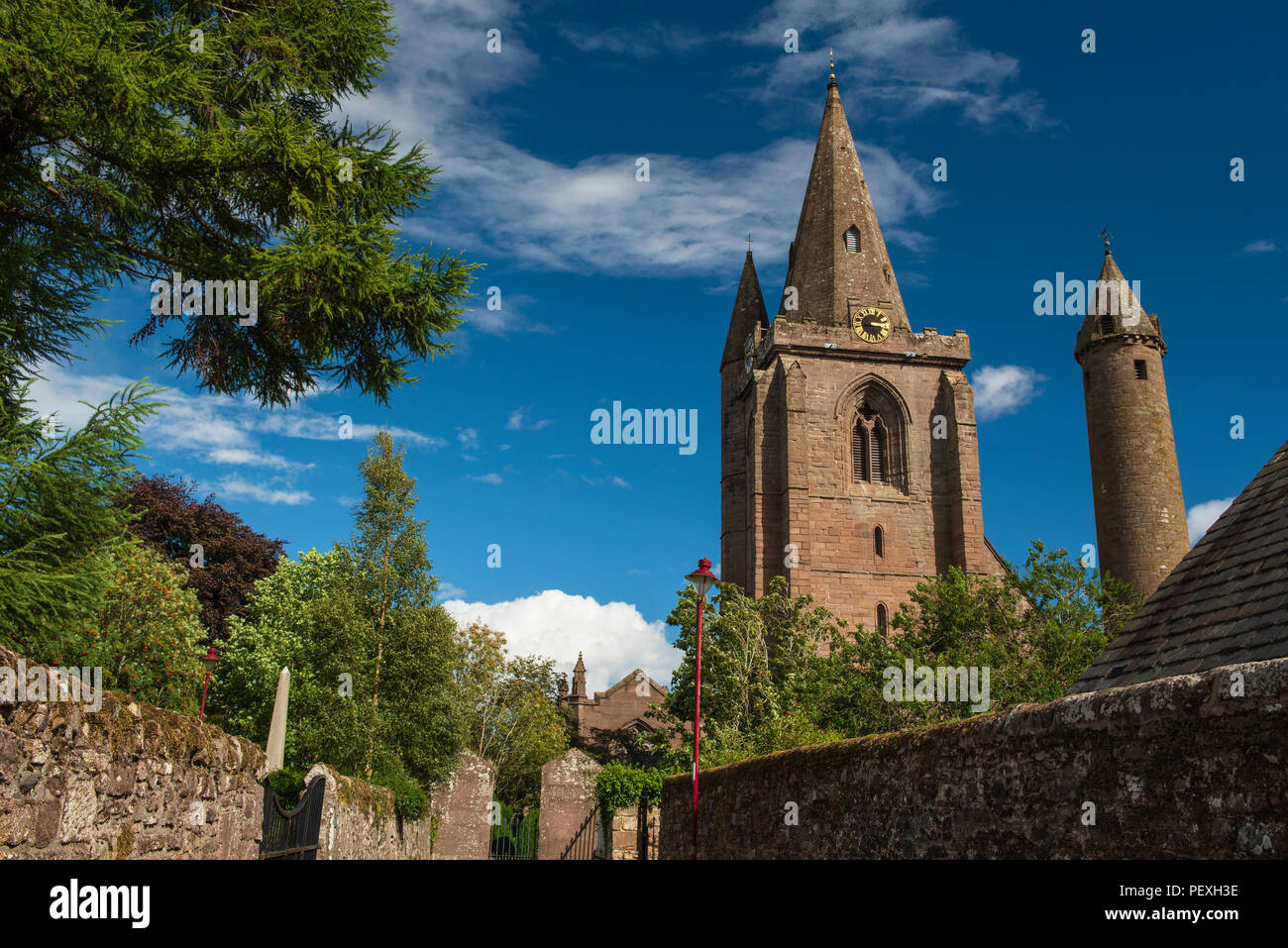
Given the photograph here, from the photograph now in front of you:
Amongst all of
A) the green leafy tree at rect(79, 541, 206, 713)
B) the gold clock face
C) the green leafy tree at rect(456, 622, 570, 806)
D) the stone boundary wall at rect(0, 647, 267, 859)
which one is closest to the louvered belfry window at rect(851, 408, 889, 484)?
the gold clock face

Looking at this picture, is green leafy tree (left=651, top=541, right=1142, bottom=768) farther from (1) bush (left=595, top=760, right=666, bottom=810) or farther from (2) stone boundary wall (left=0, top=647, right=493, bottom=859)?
(2) stone boundary wall (left=0, top=647, right=493, bottom=859)

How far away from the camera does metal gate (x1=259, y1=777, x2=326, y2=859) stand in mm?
8523

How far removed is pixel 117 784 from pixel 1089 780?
5.28 m

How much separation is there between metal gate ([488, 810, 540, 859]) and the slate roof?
16833mm

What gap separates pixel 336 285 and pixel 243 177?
1.53 metres

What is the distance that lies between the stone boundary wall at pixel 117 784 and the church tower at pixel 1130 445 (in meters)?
36.2

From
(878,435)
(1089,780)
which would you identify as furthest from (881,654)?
(1089,780)

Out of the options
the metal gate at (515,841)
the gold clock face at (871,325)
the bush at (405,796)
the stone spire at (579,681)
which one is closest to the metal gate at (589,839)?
the metal gate at (515,841)

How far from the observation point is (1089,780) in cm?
447

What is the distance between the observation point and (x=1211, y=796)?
3805mm

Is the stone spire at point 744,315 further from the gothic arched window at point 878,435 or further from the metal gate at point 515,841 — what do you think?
the metal gate at point 515,841

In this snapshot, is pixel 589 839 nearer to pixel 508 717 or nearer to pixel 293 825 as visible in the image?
pixel 293 825
